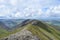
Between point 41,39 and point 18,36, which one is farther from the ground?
point 18,36

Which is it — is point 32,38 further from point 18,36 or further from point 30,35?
point 18,36

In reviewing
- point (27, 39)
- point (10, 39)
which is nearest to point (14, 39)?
point (10, 39)

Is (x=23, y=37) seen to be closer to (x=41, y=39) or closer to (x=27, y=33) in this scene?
(x=27, y=33)

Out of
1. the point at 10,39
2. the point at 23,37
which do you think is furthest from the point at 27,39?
the point at 10,39

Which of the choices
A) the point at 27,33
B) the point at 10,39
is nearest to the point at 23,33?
the point at 27,33

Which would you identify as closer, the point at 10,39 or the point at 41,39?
the point at 10,39

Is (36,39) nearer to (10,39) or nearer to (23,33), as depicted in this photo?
(23,33)

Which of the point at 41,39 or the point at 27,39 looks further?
the point at 41,39
